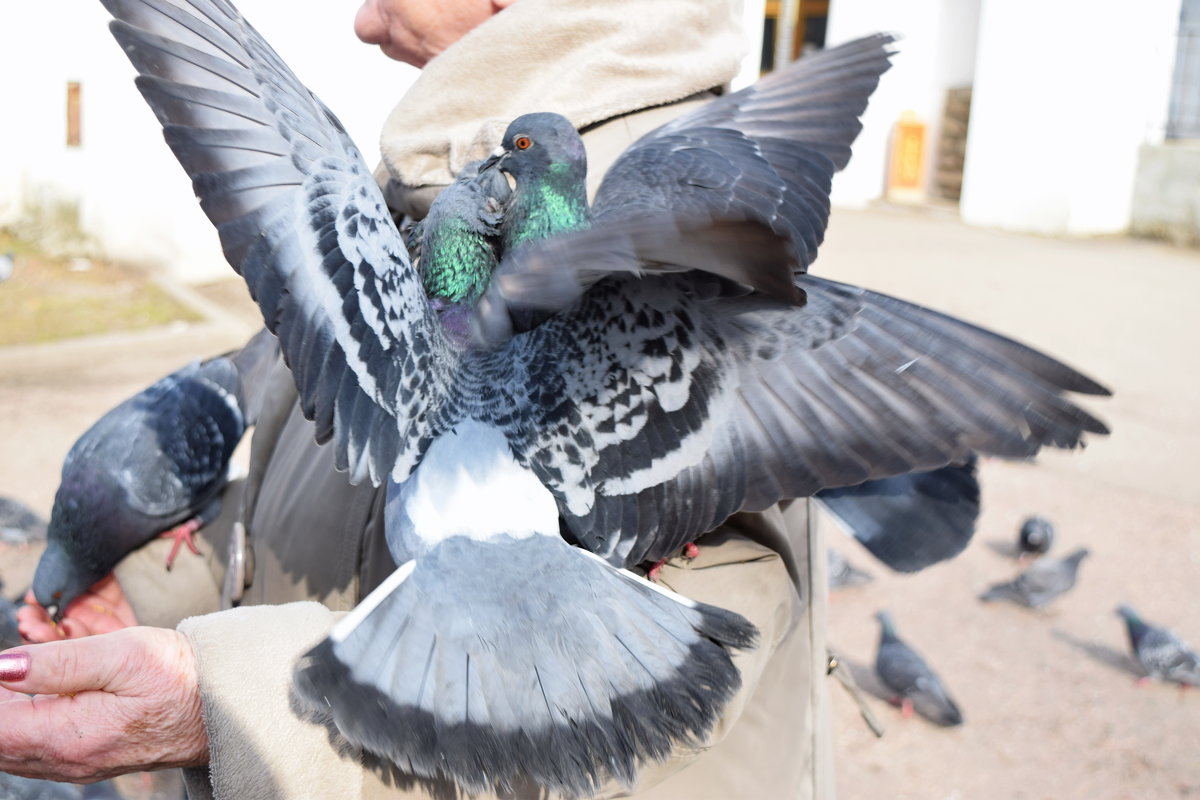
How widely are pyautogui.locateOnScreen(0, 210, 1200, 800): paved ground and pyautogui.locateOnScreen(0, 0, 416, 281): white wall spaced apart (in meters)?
1.07

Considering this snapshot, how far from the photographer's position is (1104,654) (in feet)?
13.0

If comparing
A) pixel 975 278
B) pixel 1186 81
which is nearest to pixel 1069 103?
pixel 1186 81

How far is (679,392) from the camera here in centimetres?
131

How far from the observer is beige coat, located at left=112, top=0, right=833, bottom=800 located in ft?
4.04

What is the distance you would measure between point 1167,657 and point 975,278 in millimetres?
6757

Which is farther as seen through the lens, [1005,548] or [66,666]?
[1005,548]

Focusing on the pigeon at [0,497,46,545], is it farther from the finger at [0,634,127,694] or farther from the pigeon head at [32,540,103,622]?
the finger at [0,634,127,694]

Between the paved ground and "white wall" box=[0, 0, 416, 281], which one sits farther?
"white wall" box=[0, 0, 416, 281]

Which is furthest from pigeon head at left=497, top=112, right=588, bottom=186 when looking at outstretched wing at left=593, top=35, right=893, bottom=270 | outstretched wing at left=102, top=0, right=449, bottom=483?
outstretched wing at left=102, top=0, right=449, bottom=483

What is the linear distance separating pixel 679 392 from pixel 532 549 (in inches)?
10.6

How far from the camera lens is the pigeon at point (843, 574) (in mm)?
4301

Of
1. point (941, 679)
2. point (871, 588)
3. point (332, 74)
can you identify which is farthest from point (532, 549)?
point (332, 74)

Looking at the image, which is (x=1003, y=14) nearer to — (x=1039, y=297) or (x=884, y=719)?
(x=1039, y=297)

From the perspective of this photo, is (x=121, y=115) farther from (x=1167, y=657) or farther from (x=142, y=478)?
(x=1167, y=657)
